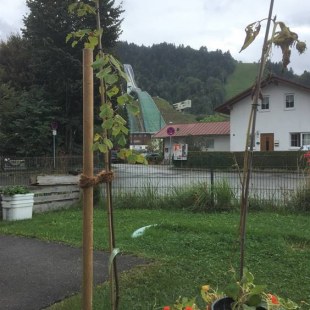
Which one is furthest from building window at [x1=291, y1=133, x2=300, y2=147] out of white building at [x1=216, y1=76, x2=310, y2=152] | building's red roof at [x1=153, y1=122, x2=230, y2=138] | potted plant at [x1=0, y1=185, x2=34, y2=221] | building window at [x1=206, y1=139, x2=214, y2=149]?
potted plant at [x1=0, y1=185, x2=34, y2=221]

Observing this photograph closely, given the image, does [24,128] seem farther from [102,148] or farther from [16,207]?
[102,148]

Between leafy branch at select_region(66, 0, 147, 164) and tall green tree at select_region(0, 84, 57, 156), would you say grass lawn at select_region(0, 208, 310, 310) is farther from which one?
tall green tree at select_region(0, 84, 57, 156)

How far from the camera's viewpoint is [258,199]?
1083 cm

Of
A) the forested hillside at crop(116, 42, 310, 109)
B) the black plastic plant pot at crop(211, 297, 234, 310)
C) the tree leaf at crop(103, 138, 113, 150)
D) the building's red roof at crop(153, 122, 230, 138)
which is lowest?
the black plastic plant pot at crop(211, 297, 234, 310)

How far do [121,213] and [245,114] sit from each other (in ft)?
92.2

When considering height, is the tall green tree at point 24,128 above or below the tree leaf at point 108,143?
above

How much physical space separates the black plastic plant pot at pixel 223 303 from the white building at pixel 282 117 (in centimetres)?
3190

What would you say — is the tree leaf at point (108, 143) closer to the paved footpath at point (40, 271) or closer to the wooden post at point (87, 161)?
the wooden post at point (87, 161)

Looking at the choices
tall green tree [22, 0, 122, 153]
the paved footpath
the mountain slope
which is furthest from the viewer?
the mountain slope

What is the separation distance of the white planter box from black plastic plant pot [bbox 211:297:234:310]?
7.80m

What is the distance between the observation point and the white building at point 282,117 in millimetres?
34438

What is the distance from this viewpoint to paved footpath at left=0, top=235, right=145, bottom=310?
14.7 feet

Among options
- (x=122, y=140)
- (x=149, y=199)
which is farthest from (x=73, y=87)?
(x=122, y=140)

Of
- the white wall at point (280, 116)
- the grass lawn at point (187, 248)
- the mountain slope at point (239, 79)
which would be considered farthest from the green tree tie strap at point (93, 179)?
the mountain slope at point (239, 79)
